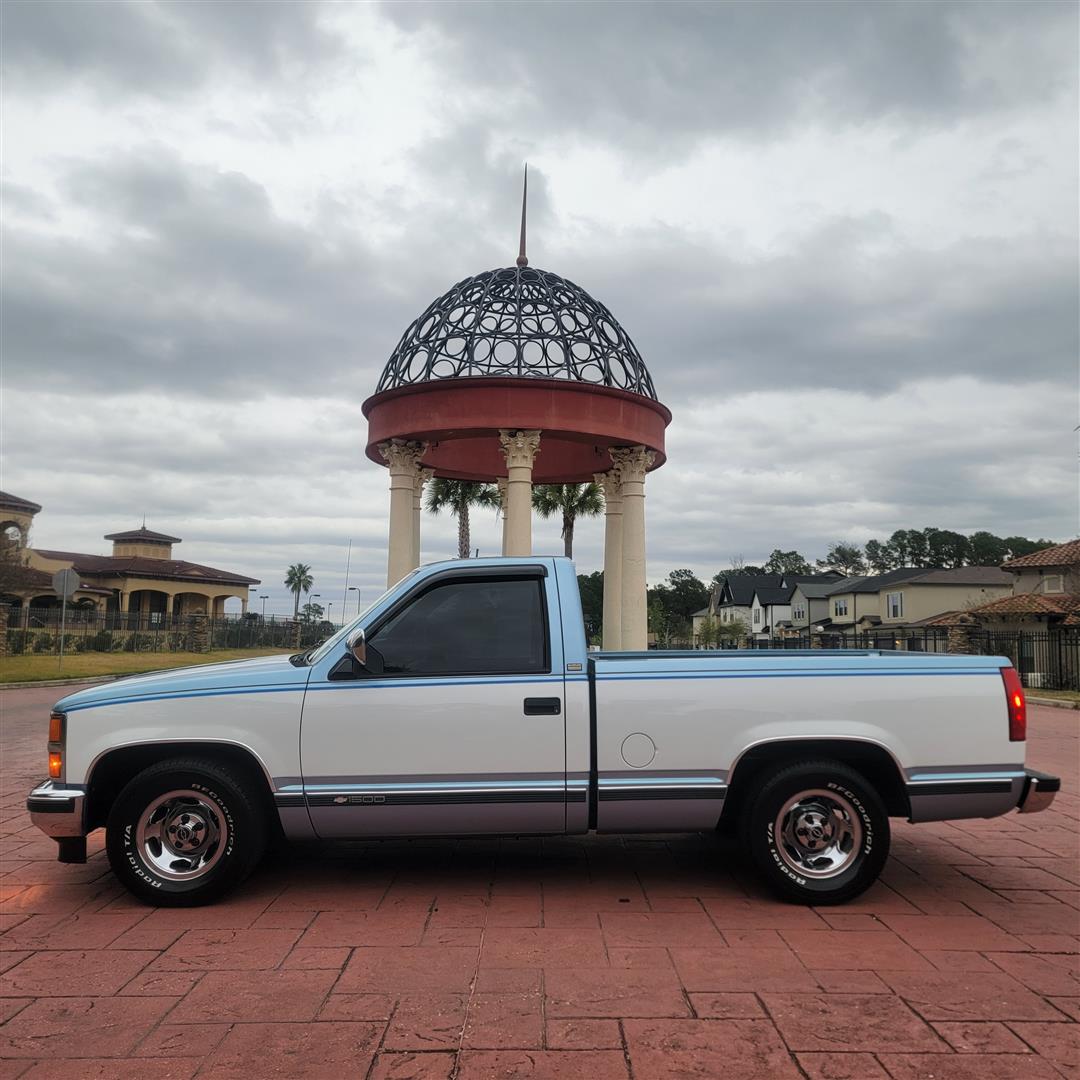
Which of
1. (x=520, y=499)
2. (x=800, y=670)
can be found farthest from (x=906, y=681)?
(x=520, y=499)

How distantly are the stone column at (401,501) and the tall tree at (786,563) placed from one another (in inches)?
4215

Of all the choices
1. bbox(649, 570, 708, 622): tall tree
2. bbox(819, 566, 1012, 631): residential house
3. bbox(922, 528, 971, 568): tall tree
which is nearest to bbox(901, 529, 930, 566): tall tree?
bbox(922, 528, 971, 568): tall tree

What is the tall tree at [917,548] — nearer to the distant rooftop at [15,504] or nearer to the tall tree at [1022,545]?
the tall tree at [1022,545]

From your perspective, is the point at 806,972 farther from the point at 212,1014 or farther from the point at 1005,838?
the point at 1005,838

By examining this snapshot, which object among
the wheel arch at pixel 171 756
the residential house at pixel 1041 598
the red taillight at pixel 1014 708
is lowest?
the wheel arch at pixel 171 756

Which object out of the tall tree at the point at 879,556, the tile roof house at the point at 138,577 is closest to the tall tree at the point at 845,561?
the tall tree at the point at 879,556

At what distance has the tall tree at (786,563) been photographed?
392ft

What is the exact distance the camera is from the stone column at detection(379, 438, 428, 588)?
682 inches

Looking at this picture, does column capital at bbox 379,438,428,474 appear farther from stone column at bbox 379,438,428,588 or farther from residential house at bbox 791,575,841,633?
residential house at bbox 791,575,841,633

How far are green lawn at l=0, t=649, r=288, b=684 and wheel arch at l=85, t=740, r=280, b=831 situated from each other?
14.6 meters

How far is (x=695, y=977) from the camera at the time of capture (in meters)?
3.68

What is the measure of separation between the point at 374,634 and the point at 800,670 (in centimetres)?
234

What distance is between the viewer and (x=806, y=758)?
468 cm

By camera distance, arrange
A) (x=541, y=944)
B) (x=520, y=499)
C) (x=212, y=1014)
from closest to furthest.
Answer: (x=212, y=1014) < (x=541, y=944) < (x=520, y=499)
